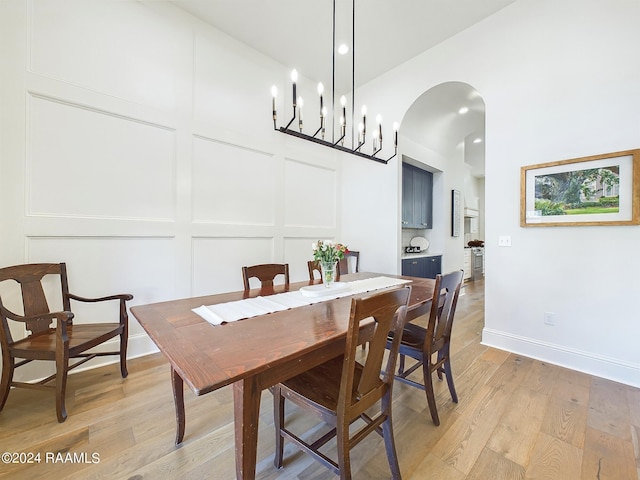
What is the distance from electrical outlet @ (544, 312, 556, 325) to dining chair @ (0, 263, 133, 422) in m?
3.76

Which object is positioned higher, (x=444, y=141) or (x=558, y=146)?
(x=444, y=141)

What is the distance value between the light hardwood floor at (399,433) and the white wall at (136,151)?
2.48 ft

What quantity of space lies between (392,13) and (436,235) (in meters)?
3.55

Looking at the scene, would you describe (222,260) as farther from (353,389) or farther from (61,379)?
(353,389)

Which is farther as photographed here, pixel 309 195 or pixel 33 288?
pixel 309 195

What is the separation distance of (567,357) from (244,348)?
294 cm

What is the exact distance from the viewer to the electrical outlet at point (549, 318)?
249cm

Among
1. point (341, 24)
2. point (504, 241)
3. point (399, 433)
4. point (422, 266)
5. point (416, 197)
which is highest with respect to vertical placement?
point (341, 24)

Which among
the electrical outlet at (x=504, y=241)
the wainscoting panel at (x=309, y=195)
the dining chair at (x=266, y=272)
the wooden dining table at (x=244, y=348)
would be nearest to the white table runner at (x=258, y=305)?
the wooden dining table at (x=244, y=348)

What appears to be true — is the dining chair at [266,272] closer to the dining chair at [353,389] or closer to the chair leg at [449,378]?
the dining chair at [353,389]

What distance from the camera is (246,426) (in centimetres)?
92

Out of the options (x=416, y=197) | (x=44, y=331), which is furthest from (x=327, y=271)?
(x=416, y=197)

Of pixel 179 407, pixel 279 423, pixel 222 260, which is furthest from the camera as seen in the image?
pixel 222 260

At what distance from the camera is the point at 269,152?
350cm
